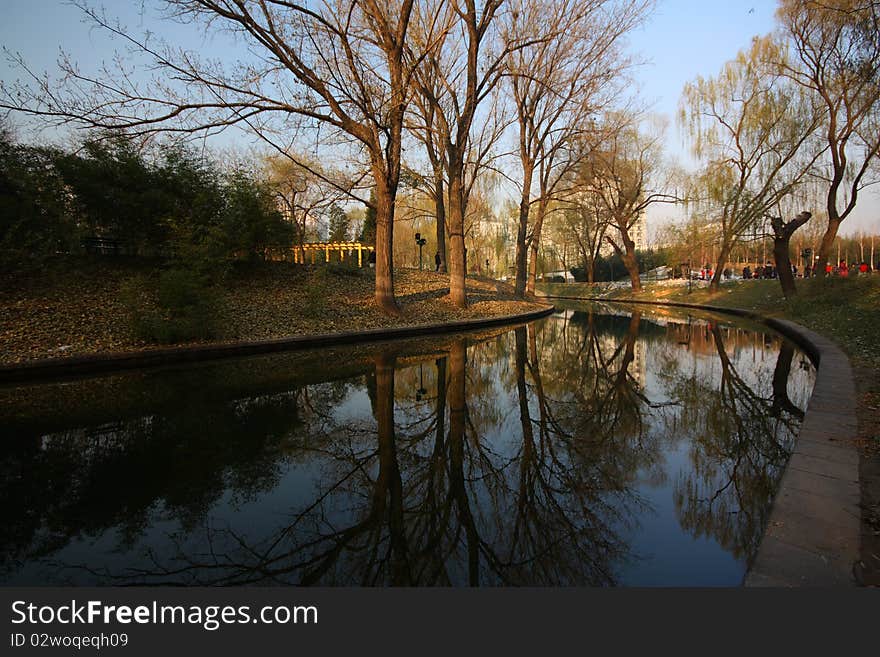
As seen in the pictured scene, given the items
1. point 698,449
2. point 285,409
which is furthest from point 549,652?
point 285,409

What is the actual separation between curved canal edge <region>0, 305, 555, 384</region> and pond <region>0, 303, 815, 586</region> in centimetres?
77

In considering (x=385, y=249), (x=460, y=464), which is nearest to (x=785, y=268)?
(x=385, y=249)

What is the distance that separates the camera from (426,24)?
15219 mm

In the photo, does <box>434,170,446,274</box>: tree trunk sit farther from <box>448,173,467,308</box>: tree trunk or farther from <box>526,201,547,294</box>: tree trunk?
<box>448,173,467,308</box>: tree trunk

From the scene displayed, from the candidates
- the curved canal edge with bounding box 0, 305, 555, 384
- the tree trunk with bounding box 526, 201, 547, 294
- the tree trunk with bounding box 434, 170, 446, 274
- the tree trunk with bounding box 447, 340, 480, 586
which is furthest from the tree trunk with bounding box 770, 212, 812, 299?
the tree trunk with bounding box 447, 340, 480, 586

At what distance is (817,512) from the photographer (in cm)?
271

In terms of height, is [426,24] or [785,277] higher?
[426,24]

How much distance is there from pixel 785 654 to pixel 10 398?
864cm

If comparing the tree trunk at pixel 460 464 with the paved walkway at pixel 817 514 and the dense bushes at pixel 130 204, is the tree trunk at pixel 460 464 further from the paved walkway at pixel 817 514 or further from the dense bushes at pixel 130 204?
the dense bushes at pixel 130 204

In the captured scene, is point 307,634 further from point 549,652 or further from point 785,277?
point 785,277

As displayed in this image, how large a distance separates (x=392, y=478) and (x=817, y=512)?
290 centimetres

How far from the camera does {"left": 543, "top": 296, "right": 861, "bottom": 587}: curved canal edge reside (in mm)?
2168

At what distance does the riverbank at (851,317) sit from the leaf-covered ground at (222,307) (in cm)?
1015

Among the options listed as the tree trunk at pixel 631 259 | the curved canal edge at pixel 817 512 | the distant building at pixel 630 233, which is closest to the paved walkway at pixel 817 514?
the curved canal edge at pixel 817 512
